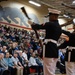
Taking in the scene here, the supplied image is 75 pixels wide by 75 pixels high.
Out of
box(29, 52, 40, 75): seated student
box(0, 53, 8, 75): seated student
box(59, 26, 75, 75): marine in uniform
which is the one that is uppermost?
box(59, 26, 75, 75): marine in uniform

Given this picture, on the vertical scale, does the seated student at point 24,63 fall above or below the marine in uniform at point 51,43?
below

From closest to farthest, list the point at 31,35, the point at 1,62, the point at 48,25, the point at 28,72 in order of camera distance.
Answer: the point at 48,25, the point at 1,62, the point at 28,72, the point at 31,35

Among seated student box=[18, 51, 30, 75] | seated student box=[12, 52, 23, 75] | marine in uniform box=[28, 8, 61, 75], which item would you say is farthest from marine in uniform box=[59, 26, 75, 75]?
seated student box=[18, 51, 30, 75]

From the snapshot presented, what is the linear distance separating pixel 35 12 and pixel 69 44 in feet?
44.5

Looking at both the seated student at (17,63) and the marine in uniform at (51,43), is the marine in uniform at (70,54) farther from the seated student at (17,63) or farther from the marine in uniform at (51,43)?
the seated student at (17,63)

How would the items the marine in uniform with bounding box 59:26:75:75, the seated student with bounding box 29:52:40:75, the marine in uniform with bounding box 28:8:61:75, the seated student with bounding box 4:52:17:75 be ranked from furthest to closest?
the seated student with bounding box 29:52:40:75, the seated student with bounding box 4:52:17:75, the marine in uniform with bounding box 59:26:75:75, the marine in uniform with bounding box 28:8:61:75

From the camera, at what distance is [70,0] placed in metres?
15.1

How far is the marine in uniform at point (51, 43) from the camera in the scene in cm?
321

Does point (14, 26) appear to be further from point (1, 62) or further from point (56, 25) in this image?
point (56, 25)

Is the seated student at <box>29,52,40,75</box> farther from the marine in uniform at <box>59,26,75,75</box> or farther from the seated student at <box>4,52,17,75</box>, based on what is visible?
the marine in uniform at <box>59,26,75,75</box>

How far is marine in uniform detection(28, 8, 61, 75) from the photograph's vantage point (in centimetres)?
321

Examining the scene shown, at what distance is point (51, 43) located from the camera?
3.29m

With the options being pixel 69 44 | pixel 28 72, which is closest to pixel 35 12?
pixel 28 72

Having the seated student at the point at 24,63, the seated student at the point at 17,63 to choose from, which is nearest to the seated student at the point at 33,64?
the seated student at the point at 24,63
